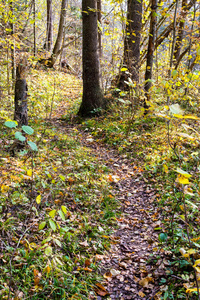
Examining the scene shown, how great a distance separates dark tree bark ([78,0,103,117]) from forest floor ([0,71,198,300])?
2.04m

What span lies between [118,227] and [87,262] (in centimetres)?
85

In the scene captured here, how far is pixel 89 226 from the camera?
10.3ft

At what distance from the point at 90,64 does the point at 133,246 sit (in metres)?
5.51

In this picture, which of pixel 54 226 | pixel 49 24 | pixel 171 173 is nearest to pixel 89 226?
pixel 54 226

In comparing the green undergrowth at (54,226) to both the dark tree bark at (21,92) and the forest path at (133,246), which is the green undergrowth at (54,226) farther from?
the dark tree bark at (21,92)

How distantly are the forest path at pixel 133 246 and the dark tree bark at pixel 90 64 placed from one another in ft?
9.59

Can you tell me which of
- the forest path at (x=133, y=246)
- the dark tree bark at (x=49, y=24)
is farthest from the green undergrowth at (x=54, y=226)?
the dark tree bark at (x=49, y=24)

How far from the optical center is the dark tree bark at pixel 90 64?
261 inches

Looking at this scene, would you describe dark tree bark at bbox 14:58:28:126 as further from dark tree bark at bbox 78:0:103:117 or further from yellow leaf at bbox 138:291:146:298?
yellow leaf at bbox 138:291:146:298

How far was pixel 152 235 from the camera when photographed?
3156 millimetres

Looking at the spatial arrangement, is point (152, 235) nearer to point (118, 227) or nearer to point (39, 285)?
point (118, 227)

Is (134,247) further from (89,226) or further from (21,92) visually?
(21,92)

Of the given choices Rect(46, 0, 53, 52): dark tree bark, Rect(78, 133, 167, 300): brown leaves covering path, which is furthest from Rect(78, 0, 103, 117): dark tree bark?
Rect(46, 0, 53, 52): dark tree bark

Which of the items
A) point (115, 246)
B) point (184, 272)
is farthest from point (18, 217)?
point (184, 272)
